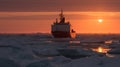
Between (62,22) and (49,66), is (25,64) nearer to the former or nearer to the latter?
(49,66)

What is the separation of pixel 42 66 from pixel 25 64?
127 centimetres

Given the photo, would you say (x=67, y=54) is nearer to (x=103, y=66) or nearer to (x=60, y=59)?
(x=60, y=59)

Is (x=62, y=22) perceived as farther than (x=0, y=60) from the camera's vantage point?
Yes

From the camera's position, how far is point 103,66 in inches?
608

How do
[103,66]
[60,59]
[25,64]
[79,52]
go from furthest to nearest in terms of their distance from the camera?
[79,52] → [60,59] → [25,64] → [103,66]

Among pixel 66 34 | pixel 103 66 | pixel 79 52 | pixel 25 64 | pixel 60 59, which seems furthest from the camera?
pixel 66 34

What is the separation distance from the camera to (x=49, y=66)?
610 inches

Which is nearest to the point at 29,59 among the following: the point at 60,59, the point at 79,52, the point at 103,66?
the point at 60,59

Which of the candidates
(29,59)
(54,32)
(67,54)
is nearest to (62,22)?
(54,32)

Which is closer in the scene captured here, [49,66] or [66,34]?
[49,66]

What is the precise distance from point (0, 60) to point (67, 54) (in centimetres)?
1114

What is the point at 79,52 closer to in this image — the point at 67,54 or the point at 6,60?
the point at 67,54

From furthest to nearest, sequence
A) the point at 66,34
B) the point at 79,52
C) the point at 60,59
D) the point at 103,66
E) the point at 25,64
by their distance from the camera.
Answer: the point at 66,34 → the point at 79,52 → the point at 60,59 → the point at 25,64 → the point at 103,66

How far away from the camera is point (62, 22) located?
2621 inches
